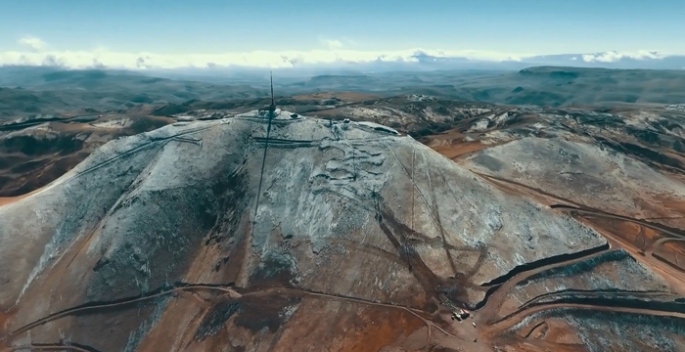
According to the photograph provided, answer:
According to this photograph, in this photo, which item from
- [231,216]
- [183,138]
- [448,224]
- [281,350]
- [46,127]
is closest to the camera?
[281,350]

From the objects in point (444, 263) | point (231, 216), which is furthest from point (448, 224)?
point (231, 216)

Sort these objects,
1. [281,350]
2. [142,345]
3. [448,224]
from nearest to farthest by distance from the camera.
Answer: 1. [281,350]
2. [142,345]
3. [448,224]

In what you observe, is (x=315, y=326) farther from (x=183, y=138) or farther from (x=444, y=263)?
(x=183, y=138)

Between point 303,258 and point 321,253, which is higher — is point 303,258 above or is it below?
below
